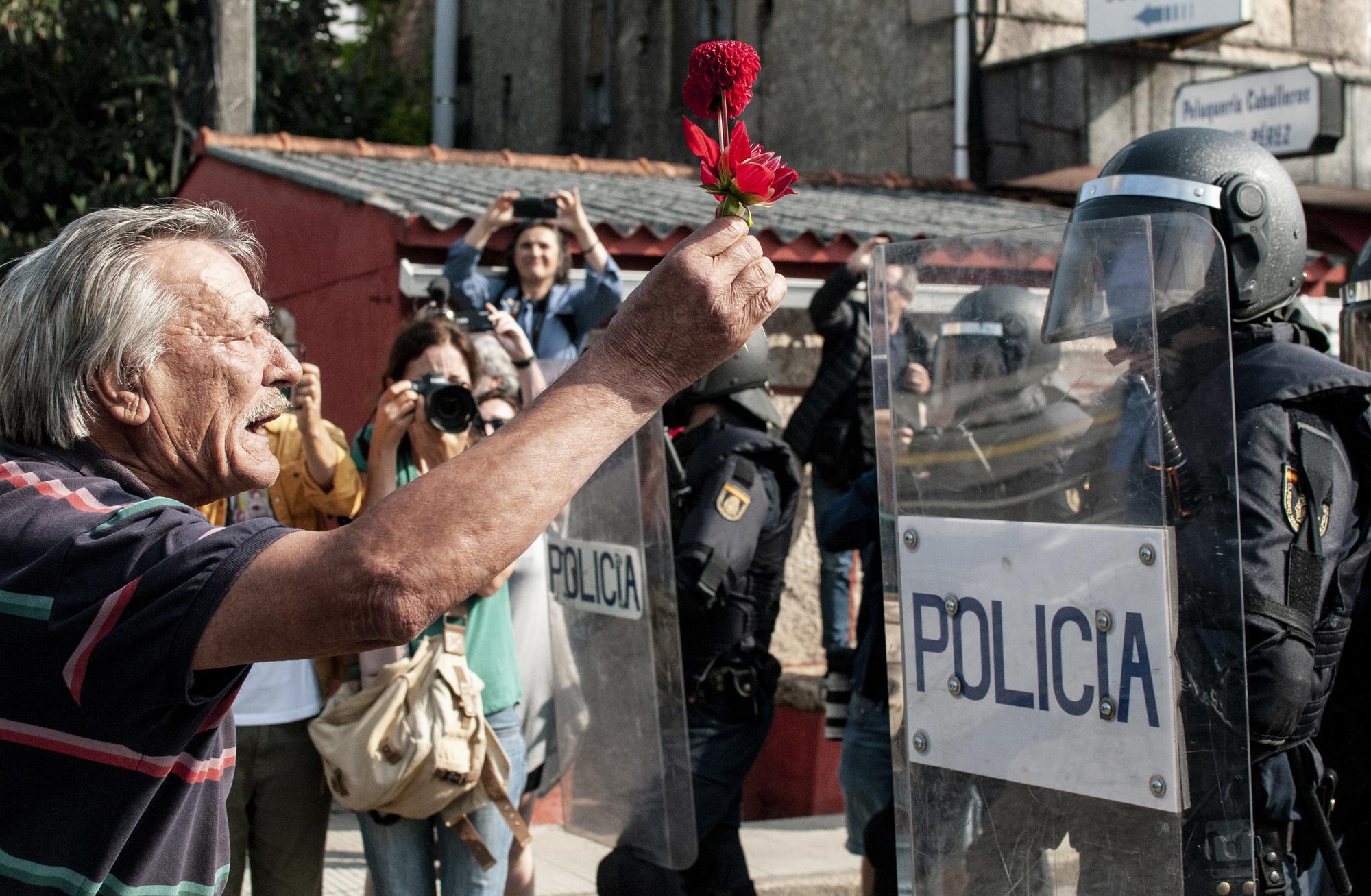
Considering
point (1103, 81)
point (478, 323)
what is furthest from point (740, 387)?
point (1103, 81)

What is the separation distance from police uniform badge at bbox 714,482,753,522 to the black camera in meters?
0.68

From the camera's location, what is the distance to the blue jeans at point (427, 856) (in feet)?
10.9

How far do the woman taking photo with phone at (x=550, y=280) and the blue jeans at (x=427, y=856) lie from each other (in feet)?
7.47

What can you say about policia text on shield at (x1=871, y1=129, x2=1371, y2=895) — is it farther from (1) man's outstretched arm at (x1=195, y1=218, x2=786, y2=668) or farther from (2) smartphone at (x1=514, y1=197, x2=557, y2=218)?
(2) smartphone at (x1=514, y1=197, x2=557, y2=218)

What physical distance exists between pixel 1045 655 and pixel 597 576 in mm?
1679

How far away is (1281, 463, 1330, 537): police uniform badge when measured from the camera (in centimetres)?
237

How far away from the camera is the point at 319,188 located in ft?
26.1

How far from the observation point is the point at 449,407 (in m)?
3.40

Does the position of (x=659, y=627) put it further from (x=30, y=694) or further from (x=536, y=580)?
(x=30, y=694)

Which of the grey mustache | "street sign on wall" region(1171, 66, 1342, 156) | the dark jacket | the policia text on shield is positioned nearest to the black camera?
the policia text on shield

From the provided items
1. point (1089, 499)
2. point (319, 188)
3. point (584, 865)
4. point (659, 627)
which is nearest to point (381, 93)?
point (319, 188)

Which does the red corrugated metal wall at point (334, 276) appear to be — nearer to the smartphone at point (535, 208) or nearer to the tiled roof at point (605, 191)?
the tiled roof at point (605, 191)

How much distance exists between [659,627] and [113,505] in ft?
7.17

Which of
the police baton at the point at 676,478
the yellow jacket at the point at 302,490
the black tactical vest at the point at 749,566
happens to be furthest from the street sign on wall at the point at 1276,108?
the yellow jacket at the point at 302,490
